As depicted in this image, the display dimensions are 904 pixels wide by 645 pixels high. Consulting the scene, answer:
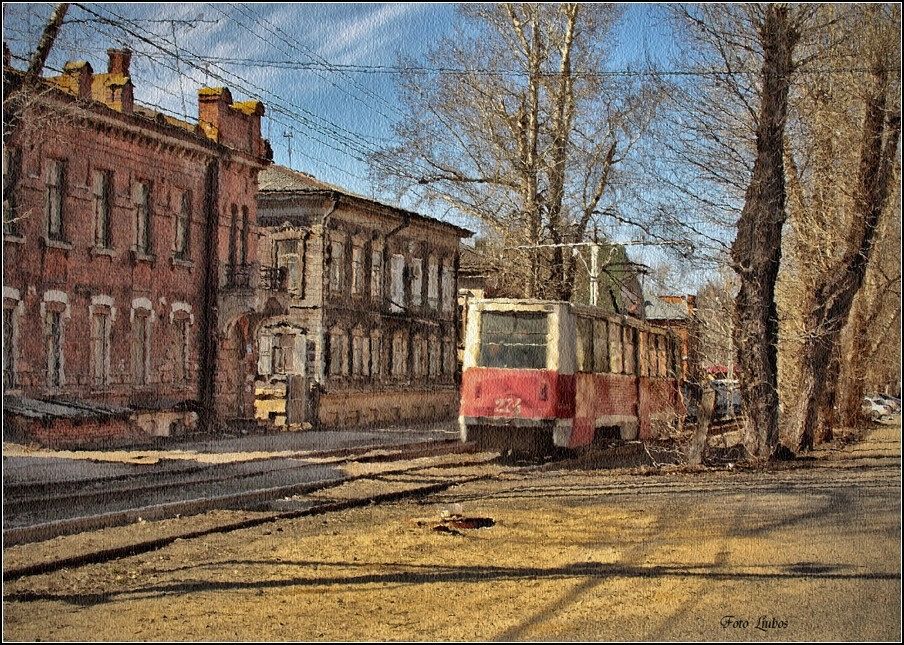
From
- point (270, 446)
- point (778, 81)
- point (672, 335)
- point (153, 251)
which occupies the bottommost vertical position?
point (270, 446)

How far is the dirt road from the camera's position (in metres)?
8.09

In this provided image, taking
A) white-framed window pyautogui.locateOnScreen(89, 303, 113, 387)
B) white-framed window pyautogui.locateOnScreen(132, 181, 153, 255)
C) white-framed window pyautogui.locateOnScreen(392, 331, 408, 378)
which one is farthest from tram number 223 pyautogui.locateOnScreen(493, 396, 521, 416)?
white-framed window pyautogui.locateOnScreen(392, 331, 408, 378)

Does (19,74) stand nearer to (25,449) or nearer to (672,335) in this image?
(25,449)

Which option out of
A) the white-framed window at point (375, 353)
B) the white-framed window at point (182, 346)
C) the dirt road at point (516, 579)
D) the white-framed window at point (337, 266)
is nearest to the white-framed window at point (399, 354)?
the white-framed window at point (375, 353)

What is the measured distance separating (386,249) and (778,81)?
964 inches

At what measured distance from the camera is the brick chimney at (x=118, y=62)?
31.6m

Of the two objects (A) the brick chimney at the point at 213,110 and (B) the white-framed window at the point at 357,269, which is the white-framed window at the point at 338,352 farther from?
(A) the brick chimney at the point at 213,110

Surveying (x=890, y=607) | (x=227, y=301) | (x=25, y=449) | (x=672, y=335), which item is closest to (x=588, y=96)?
(x=672, y=335)

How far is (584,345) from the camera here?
23328mm

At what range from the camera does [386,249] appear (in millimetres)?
44312

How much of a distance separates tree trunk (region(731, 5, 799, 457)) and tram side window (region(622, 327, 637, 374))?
4162 millimetres

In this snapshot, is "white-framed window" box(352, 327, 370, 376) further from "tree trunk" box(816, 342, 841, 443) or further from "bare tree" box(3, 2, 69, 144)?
"bare tree" box(3, 2, 69, 144)

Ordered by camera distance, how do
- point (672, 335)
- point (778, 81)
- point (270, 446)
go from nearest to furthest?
point (778, 81) → point (270, 446) → point (672, 335)

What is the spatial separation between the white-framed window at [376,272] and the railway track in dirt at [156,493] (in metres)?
19.1
